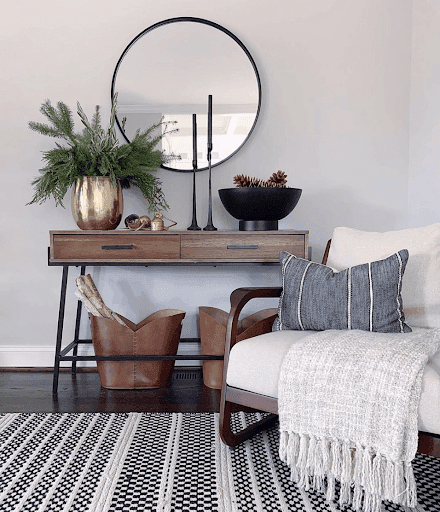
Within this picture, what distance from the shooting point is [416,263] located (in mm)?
1747

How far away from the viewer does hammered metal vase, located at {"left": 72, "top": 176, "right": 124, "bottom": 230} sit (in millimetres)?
2262

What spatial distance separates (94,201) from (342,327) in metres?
1.30

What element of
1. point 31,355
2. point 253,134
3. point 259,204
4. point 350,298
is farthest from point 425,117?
point 31,355

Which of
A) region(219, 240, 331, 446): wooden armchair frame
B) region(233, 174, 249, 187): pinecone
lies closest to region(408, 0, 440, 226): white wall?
region(233, 174, 249, 187): pinecone

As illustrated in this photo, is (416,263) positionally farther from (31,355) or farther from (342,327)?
(31,355)

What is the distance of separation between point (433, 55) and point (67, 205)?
2072mm

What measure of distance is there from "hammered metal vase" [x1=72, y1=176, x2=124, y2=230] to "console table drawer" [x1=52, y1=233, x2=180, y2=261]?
0.32 ft

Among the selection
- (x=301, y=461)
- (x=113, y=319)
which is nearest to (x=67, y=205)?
(x=113, y=319)

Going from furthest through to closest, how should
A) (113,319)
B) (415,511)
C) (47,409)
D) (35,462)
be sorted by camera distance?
(113,319) → (47,409) → (35,462) → (415,511)

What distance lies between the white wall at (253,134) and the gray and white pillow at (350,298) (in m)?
0.99

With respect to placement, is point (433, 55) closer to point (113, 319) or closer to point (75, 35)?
point (75, 35)

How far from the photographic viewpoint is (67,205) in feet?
8.67

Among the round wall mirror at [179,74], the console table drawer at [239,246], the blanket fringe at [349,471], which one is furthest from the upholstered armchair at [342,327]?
the round wall mirror at [179,74]

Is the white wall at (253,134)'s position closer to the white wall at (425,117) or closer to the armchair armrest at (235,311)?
the white wall at (425,117)
